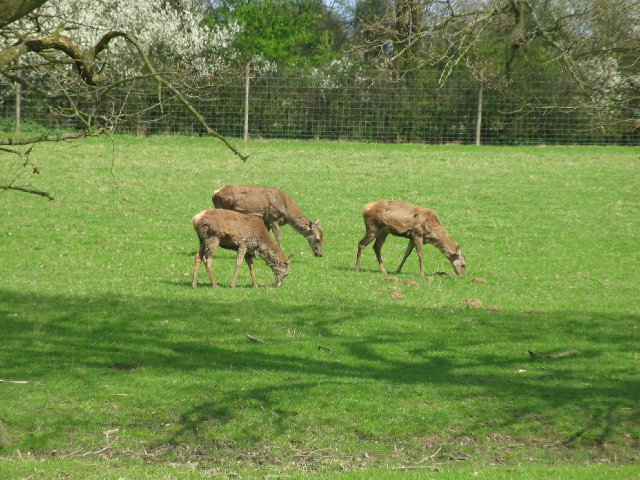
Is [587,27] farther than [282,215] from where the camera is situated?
No

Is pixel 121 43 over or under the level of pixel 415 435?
over

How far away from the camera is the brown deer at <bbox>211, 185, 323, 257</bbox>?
21.7 meters

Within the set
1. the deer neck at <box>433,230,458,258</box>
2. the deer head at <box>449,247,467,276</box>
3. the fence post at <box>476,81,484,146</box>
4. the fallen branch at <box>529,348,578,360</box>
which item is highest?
the fence post at <box>476,81,484,146</box>

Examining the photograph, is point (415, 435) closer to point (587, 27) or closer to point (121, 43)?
point (587, 27)

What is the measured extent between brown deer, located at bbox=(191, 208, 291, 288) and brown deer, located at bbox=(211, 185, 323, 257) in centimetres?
328

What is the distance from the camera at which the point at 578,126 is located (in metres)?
37.3

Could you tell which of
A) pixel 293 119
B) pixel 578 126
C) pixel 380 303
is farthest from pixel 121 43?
pixel 380 303

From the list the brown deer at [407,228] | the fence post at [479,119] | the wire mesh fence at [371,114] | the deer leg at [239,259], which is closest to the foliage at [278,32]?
the wire mesh fence at [371,114]

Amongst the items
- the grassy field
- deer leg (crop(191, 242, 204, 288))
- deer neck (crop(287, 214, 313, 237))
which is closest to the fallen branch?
the grassy field

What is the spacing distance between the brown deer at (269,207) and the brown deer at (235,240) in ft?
10.8

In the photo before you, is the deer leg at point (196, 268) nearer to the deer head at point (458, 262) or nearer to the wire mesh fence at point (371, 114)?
the deer head at point (458, 262)

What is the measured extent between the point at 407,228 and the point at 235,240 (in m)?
4.47

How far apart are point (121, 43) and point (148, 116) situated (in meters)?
4.05

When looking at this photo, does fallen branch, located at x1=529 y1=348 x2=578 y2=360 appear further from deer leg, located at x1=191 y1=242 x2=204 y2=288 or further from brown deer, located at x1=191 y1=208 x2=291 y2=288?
deer leg, located at x1=191 y1=242 x2=204 y2=288
